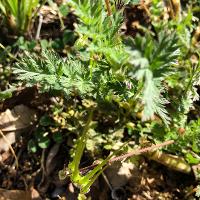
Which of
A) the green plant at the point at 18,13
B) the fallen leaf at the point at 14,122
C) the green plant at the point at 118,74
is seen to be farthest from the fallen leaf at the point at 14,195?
the green plant at the point at 18,13

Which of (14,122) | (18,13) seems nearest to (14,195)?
(14,122)

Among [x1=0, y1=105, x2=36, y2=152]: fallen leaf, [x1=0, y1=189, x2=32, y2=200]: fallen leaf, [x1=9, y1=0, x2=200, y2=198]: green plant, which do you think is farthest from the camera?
[x1=0, y1=105, x2=36, y2=152]: fallen leaf

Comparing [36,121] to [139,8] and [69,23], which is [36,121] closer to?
[69,23]

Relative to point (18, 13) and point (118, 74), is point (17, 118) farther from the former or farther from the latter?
point (118, 74)

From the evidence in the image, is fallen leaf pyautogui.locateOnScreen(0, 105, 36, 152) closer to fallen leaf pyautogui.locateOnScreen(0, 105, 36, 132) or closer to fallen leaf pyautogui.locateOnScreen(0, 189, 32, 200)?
fallen leaf pyautogui.locateOnScreen(0, 105, 36, 132)

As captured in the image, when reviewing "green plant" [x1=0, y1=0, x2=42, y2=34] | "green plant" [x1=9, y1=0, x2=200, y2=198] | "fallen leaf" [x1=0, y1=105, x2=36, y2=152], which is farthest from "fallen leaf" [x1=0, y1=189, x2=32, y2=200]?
"green plant" [x1=0, y1=0, x2=42, y2=34]

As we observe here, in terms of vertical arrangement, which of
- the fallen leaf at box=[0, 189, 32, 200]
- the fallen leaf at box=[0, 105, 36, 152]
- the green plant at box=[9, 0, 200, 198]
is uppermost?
the green plant at box=[9, 0, 200, 198]

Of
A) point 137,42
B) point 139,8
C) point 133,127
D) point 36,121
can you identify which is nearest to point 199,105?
point 133,127

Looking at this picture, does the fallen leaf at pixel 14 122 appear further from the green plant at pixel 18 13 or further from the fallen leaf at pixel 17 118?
the green plant at pixel 18 13
